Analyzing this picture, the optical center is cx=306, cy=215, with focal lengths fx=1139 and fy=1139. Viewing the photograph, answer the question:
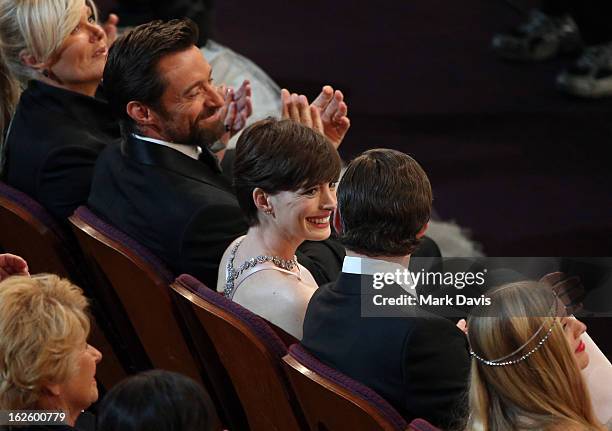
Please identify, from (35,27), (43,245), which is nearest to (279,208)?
(43,245)

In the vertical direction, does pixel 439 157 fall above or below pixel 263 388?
above

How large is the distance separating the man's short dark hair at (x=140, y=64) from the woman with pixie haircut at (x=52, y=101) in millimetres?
275

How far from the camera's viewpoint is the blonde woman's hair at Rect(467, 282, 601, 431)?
1.75m

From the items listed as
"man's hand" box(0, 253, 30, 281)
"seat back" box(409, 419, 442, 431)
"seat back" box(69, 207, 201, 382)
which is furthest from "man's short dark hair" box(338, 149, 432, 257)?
"man's hand" box(0, 253, 30, 281)

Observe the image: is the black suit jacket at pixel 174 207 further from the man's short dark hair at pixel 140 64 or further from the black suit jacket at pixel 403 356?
the black suit jacket at pixel 403 356

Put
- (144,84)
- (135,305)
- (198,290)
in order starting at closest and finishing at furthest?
(198,290) < (135,305) < (144,84)

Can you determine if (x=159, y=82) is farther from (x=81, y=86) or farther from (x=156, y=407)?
(x=156, y=407)

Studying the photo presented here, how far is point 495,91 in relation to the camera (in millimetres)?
5203

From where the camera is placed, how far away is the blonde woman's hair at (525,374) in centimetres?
175

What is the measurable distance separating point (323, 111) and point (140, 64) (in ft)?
1.74

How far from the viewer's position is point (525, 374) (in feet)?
5.76

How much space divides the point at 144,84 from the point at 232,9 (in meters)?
3.94

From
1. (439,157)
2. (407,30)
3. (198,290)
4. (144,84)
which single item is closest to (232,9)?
(407,30)

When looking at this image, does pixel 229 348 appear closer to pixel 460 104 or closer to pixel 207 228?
pixel 207 228
